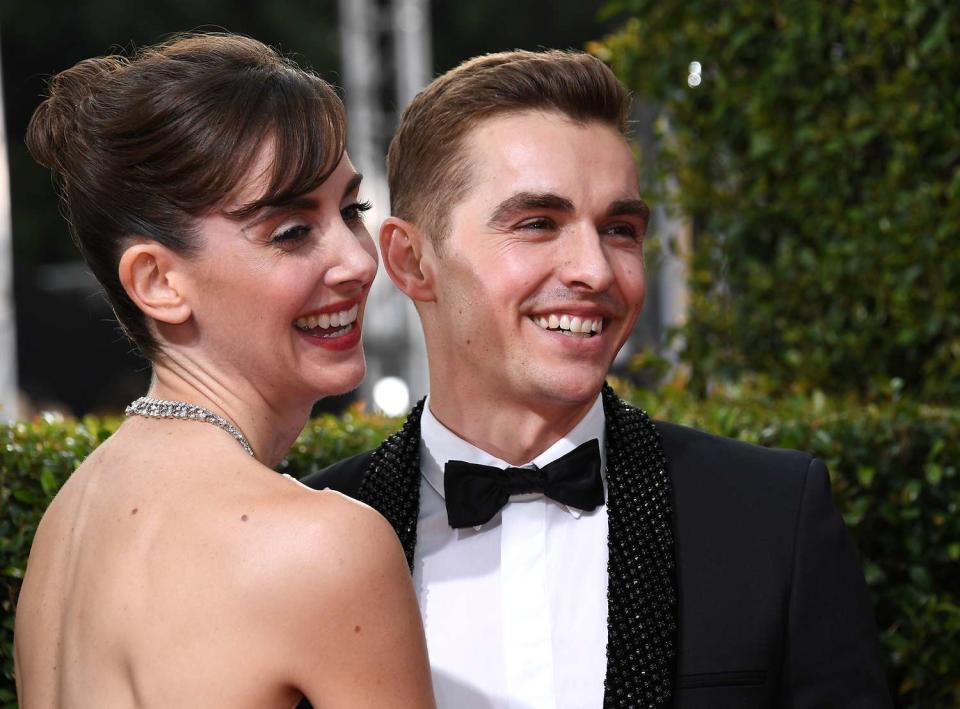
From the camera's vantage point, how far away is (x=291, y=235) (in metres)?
2.21

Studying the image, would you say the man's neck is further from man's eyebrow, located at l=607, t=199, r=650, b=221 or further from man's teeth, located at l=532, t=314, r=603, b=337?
man's eyebrow, located at l=607, t=199, r=650, b=221

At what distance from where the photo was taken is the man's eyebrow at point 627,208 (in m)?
2.75

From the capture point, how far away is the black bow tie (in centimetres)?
270

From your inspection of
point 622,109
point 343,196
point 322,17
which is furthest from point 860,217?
point 322,17

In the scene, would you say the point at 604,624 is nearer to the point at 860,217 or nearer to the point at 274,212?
the point at 274,212

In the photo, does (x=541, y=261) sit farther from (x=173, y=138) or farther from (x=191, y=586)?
(x=191, y=586)

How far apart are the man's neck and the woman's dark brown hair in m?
0.78

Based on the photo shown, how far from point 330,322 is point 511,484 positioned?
638 mm

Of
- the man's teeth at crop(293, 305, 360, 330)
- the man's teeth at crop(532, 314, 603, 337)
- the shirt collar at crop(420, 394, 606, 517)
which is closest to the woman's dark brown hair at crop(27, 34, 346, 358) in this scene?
the man's teeth at crop(293, 305, 360, 330)

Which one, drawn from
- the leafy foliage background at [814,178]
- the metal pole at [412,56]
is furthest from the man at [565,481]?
the metal pole at [412,56]

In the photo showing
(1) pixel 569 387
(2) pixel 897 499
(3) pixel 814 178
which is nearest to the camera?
(1) pixel 569 387

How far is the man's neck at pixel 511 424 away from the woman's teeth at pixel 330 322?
60cm

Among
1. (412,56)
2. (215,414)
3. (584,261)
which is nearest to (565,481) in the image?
(584,261)

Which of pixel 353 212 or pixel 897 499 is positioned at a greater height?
pixel 353 212
